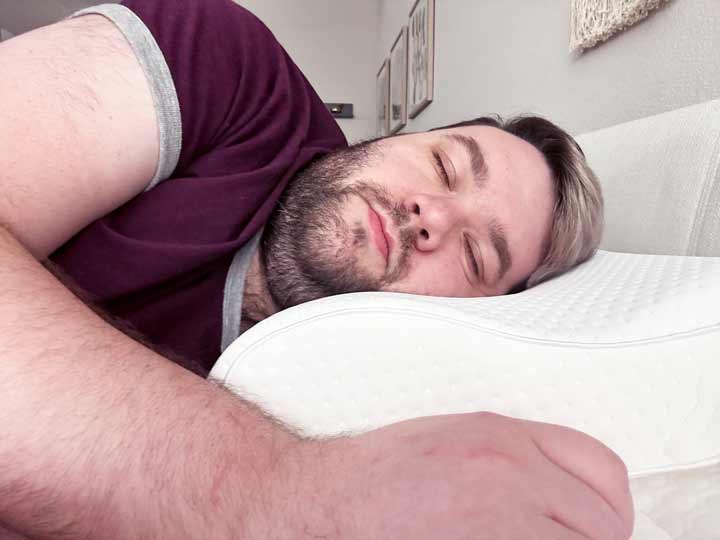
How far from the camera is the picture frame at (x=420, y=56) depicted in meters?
2.66

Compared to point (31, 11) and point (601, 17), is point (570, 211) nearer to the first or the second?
point (601, 17)

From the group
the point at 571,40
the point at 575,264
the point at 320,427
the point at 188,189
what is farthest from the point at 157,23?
the point at 571,40

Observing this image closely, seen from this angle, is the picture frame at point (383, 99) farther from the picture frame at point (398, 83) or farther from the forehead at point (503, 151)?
the forehead at point (503, 151)

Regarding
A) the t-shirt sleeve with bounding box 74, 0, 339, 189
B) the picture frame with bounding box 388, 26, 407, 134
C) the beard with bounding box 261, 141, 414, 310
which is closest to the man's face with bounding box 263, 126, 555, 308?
the beard with bounding box 261, 141, 414, 310

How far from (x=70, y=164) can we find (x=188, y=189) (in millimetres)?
191

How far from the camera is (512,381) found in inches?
19.7

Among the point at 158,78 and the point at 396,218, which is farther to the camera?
the point at 396,218

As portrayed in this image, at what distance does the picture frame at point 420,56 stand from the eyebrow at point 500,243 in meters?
1.99

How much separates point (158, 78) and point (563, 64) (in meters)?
1.13

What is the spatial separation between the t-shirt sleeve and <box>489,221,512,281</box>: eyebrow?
0.41 meters

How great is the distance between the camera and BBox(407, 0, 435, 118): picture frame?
2658mm

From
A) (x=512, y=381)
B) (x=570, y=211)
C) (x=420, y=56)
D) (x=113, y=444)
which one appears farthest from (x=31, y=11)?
(x=512, y=381)

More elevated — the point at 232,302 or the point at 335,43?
the point at 335,43

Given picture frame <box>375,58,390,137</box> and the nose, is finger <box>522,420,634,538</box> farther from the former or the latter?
picture frame <box>375,58,390,137</box>
